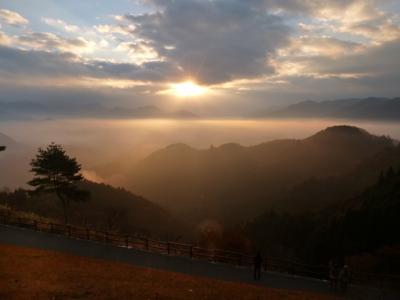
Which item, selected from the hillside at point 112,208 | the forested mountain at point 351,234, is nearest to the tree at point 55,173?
the hillside at point 112,208

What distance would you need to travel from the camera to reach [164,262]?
2400cm

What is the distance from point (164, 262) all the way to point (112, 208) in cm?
6026

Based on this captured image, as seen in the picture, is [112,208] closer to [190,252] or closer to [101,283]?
[190,252]

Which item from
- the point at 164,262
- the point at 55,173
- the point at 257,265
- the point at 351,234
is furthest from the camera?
the point at 351,234

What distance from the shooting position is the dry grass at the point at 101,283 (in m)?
17.9

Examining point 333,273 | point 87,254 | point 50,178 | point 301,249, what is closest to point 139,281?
point 87,254

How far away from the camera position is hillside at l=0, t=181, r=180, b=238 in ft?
224

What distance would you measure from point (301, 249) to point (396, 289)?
64427 millimetres

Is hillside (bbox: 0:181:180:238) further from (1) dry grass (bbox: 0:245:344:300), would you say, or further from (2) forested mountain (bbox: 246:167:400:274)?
(1) dry grass (bbox: 0:245:344:300)

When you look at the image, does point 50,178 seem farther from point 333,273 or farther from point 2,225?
point 333,273

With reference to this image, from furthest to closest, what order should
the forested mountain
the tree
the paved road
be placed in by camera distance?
the forested mountain → the tree → the paved road

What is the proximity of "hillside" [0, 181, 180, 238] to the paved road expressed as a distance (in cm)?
3490

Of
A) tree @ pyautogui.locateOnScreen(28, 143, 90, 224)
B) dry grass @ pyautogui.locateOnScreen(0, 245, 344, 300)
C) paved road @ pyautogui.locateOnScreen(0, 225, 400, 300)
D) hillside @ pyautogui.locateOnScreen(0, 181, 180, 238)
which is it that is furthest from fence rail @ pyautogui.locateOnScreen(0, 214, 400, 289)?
hillside @ pyautogui.locateOnScreen(0, 181, 180, 238)

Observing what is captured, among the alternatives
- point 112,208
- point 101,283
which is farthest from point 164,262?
point 112,208
